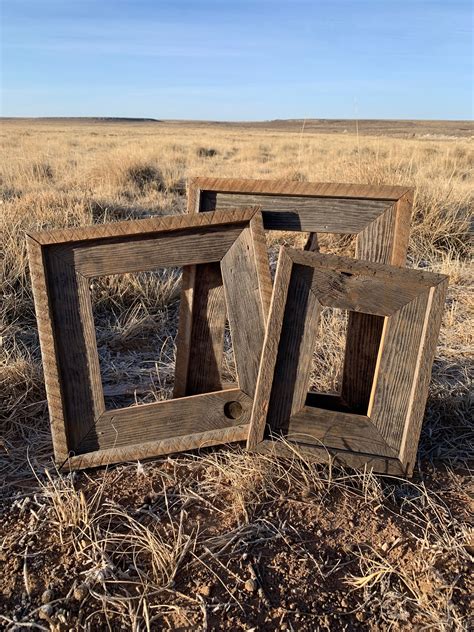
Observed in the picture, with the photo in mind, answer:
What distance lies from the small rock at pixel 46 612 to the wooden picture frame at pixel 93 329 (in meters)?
0.70

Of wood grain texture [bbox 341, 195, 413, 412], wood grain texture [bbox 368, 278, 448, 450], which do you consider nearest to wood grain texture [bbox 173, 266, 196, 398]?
wood grain texture [bbox 341, 195, 413, 412]

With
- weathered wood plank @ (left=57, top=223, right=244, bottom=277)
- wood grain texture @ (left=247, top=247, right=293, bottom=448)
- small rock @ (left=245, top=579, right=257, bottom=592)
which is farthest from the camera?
weathered wood plank @ (left=57, top=223, right=244, bottom=277)

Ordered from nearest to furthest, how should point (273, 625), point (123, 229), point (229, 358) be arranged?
point (273, 625)
point (123, 229)
point (229, 358)

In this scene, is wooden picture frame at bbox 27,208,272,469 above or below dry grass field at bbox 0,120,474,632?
above

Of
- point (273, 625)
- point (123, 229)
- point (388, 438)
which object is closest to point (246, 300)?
point (123, 229)

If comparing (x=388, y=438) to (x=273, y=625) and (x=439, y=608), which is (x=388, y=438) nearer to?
(x=439, y=608)

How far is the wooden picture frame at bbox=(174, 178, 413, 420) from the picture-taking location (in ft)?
8.22

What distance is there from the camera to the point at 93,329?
2.41 meters

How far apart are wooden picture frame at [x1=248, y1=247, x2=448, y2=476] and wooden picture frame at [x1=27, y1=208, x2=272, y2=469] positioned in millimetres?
147

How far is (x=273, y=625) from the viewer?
5.71ft

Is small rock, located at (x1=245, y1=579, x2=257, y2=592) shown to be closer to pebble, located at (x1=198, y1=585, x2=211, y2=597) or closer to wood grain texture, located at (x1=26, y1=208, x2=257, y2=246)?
pebble, located at (x1=198, y1=585, x2=211, y2=597)

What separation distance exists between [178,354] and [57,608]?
1208mm

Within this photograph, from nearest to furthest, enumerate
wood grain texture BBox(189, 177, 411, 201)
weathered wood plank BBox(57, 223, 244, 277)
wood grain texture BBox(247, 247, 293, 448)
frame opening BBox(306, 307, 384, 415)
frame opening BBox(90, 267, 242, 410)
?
wood grain texture BBox(247, 247, 293, 448)
weathered wood plank BBox(57, 223, 244, 277)
wood grain texture BBox(189, 177, 411, 201)
frame opening BBox(306, 307, 384, 415)
frame opening BBox(90, 267, 242, 410)

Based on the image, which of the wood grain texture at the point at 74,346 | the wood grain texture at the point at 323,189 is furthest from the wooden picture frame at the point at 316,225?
the wood grain texture at the point at 74,346
